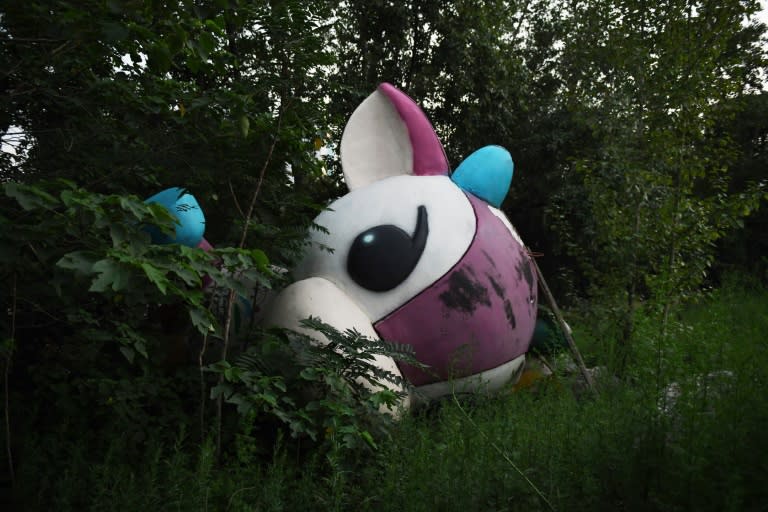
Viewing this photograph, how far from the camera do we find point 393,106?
4402mm

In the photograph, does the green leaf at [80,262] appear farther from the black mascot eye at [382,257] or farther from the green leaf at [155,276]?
the black mascot eye at [382,257]

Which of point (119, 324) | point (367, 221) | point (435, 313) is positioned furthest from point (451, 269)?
point (119, 324)

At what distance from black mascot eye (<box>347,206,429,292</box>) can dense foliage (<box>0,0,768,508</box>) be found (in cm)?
38

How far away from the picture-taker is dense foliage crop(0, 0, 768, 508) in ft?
7.12

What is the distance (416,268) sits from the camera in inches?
149

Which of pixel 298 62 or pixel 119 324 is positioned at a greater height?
pixel 298 62

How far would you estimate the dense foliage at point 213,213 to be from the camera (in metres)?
2.17

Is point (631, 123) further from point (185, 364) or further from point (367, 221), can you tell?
point (185, 364)

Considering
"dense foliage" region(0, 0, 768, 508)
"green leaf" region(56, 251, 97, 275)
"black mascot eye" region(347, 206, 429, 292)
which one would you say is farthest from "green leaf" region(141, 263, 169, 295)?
"black mascot eye" region(347, 206, 429, 292)

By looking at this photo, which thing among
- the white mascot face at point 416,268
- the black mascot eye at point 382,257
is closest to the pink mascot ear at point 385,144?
the white mascot face at point 416,268

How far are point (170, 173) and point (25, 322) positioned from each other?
1.10 metres

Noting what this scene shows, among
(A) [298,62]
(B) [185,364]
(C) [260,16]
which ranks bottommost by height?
(B) [185,364]

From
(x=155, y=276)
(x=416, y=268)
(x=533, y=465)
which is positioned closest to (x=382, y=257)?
(x=416, y=268)

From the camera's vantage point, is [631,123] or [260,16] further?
[631,123]
